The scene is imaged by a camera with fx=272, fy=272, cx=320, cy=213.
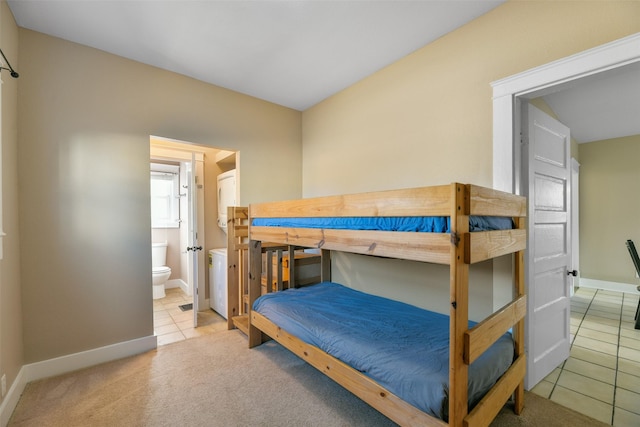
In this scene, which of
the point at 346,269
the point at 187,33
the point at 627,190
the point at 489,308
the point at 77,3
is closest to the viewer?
the point at 77,3

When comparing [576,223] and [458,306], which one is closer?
[458,306]

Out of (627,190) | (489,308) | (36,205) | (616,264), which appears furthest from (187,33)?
(616,264)

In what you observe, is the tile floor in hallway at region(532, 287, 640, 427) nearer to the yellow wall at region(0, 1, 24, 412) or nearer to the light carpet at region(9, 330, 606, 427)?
the light carpet at region(9, 330, 606, 427)

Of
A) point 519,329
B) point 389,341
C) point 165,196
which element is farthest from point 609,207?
point 165,196

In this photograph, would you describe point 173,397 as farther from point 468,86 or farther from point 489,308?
point 468,86

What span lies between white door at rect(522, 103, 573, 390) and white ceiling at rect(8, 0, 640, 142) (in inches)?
22.4

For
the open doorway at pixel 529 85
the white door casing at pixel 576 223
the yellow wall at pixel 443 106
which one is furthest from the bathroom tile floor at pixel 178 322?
the white door casing at pixel 576 223

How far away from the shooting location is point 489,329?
1287 mm

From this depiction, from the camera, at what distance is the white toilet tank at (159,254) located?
14.0ft

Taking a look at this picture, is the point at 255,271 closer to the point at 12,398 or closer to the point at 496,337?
the point at 12,398

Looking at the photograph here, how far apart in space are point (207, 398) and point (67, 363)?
1278mm

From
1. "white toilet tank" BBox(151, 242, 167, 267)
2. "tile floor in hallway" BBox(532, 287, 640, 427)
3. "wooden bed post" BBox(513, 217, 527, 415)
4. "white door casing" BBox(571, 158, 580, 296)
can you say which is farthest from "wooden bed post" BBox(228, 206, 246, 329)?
"white door casing" BBox(571, 158, 580, 296)

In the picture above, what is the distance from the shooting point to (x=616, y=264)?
4.30 meters

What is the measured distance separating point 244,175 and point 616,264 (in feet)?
19.1
